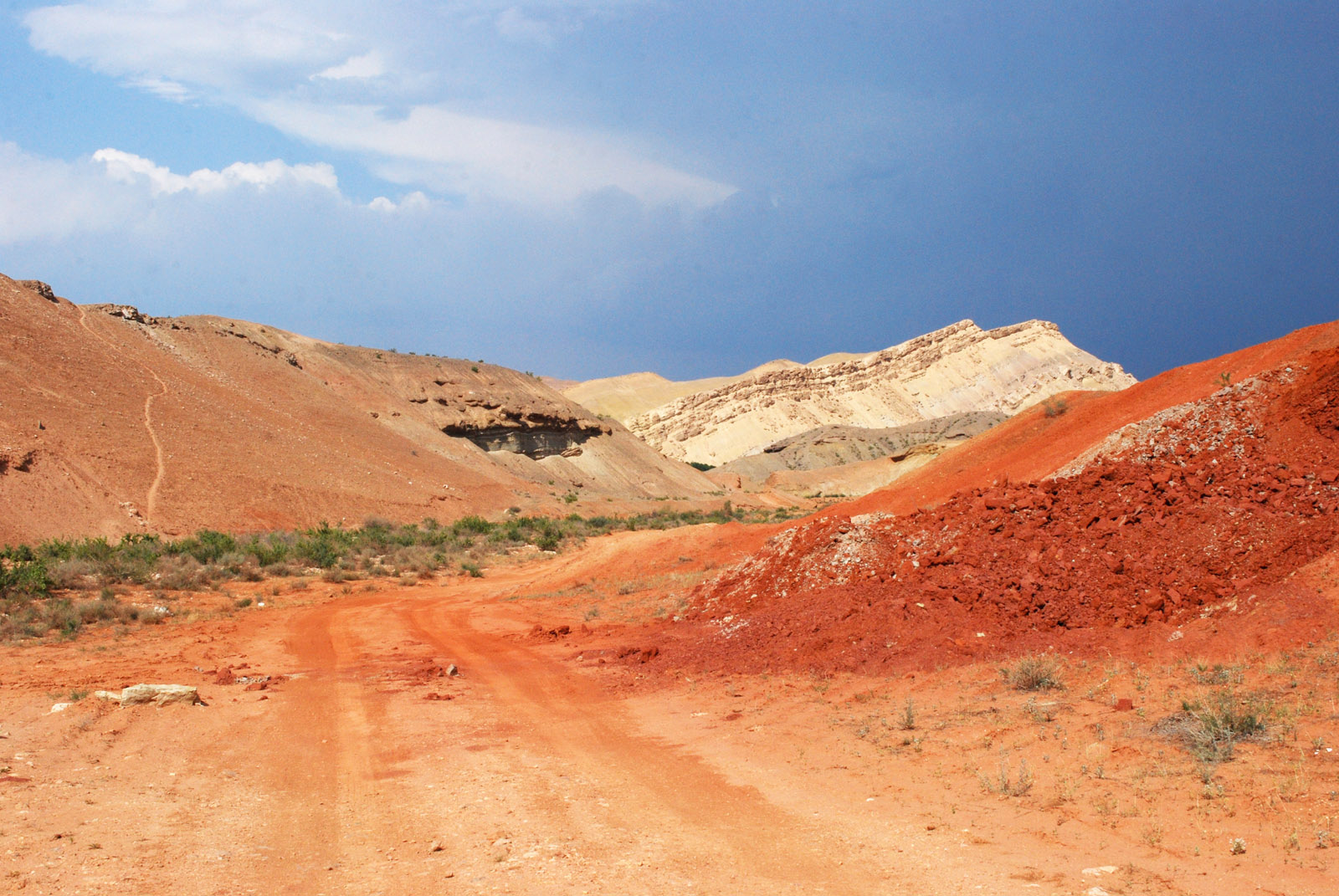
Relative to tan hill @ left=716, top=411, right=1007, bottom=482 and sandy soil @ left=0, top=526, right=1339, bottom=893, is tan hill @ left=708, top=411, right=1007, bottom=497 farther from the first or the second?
sandy soil @ left=0, top=526, right=1339, bottom=893

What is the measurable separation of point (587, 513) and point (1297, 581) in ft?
119

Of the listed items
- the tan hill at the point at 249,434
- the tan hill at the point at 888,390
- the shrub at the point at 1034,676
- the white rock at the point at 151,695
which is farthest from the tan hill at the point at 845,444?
the white rock at the point at 151,695

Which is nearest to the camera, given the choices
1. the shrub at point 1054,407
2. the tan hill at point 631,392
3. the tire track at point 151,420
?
the shrub at point 1054,407

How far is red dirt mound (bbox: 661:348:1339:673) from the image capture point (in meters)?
9.33

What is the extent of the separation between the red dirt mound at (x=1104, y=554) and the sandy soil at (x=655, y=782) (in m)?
0.60

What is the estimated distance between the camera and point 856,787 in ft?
21.9

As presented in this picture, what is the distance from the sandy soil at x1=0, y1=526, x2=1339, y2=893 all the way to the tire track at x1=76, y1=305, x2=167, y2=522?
17937mm

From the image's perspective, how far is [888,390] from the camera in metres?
95.0

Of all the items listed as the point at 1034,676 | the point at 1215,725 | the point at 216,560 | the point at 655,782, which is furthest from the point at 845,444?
the point at 655,782

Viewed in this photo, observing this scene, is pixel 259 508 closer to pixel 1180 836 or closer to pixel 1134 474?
pixel 1134 474

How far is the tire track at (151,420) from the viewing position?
1078 inches

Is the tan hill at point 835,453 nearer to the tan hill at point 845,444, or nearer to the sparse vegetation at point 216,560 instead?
the tan hill at point 845,444

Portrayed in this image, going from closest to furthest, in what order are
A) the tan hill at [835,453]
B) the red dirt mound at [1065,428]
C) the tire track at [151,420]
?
the red dirt mound at [1065,428] → the tire track at [151,420] → the tan hill at [835,453]

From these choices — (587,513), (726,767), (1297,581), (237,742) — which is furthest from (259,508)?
(1297,581)
